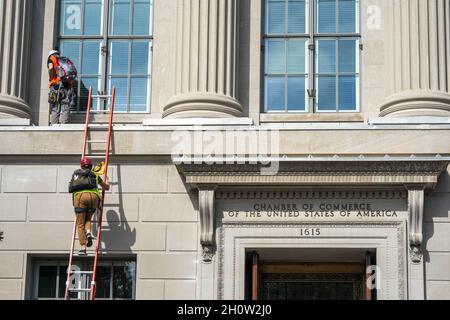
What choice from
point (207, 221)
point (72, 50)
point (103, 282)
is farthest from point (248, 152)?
point (72, 50)

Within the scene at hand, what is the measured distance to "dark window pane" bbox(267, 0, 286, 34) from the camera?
2633cm

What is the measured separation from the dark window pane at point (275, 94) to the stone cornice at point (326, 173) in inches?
102

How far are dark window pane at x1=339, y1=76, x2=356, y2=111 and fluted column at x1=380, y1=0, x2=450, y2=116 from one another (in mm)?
882

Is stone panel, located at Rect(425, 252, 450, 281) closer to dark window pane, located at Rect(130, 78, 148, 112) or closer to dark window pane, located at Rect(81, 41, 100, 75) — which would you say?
dark window pane, located at Rect(130, 78, 148, 112)

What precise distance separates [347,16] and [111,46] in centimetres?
556

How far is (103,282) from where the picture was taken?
24250 millimetres

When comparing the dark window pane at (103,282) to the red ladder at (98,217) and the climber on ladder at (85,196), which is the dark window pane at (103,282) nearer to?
the red ladder at (98,217)

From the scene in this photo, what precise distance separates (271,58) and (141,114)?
3273 millimetres

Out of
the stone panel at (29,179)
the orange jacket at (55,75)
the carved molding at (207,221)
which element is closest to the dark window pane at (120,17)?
the orange jacket at (55,75)

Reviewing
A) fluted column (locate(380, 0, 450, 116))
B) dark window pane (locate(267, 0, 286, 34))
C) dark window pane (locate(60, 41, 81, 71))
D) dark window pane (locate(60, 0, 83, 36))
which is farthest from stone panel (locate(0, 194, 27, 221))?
fluted column (locate(380, 0, 450, 116))

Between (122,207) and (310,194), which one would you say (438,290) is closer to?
(310,194)

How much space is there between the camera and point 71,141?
2456cm

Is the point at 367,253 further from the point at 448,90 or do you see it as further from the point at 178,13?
the point at 178,13

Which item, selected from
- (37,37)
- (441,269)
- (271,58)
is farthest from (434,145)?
(37,37)
